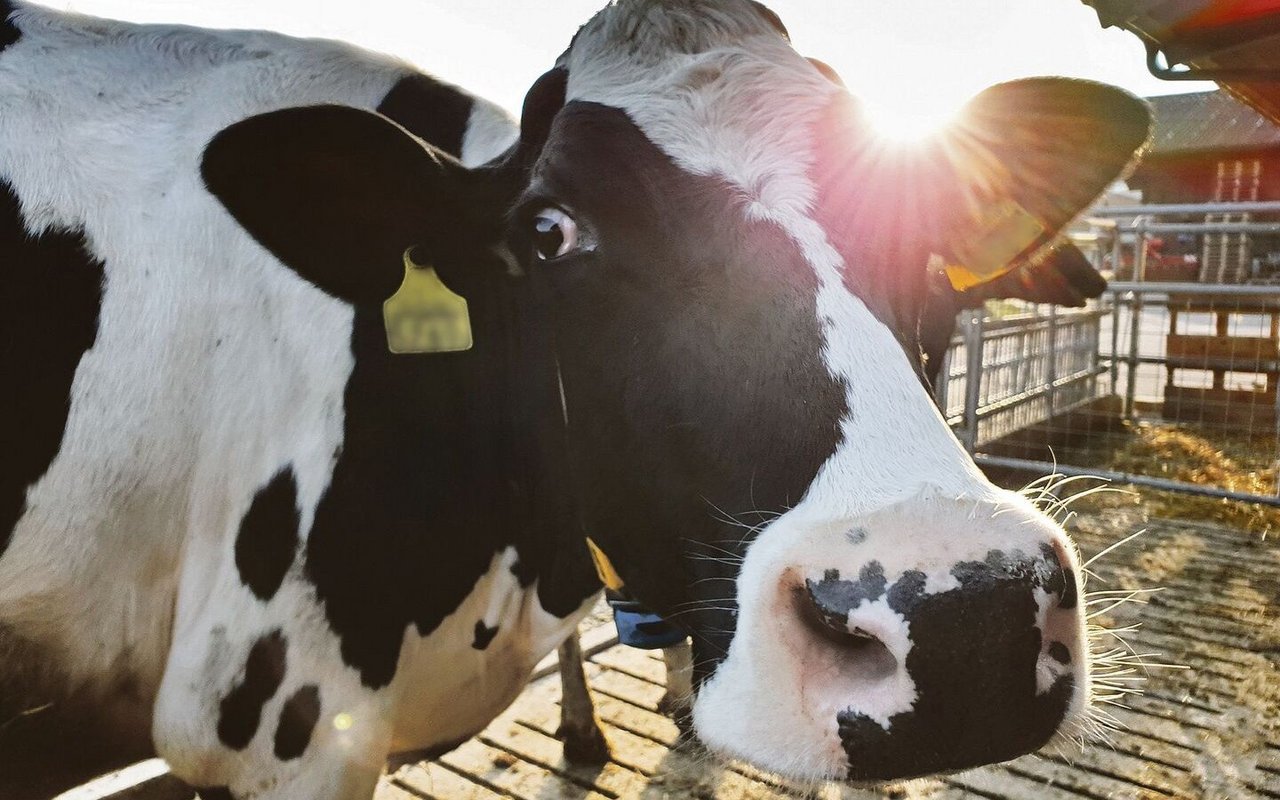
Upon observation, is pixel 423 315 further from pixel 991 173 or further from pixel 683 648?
pixel 683 648

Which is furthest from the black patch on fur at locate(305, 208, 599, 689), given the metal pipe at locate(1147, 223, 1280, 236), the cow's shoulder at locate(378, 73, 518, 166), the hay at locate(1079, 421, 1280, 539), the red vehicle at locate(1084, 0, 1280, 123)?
the metal pipe at locate(1147, 223, 1280, 236)

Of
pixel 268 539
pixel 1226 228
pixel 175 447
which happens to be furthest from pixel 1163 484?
pixel 175 447

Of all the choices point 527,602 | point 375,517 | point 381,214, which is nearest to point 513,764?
point 527,602

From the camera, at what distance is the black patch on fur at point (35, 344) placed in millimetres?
1729

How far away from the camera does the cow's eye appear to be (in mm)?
1525

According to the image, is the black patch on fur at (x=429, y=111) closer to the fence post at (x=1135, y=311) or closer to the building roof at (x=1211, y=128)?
the fence post at (x=1135, y=311)

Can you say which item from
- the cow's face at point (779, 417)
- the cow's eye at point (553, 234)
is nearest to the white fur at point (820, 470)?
the cow's face at point (779, 417)

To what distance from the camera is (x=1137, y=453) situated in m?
8.09

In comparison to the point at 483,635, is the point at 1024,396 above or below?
below

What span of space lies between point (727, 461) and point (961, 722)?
50 centimetres

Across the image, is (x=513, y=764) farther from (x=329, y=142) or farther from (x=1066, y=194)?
(x=1066, y=194)

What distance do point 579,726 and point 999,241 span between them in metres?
2.13

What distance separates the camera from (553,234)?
156cm

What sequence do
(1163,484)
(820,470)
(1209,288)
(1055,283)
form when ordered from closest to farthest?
(820,470)
(1055,283)
(1209,288)
(1163,484)
